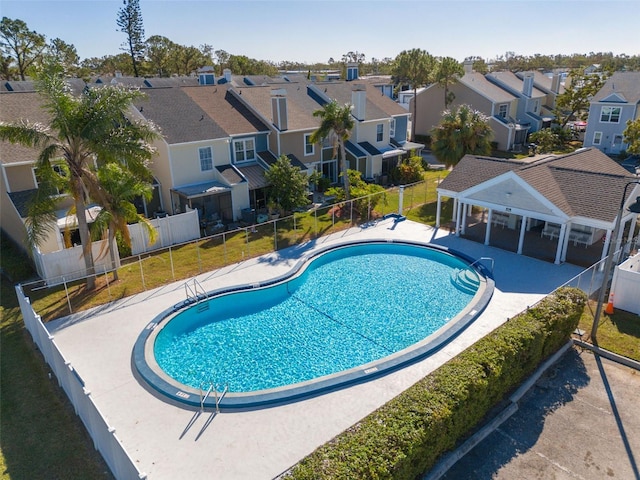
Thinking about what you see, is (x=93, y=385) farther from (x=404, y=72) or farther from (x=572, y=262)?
(x=404, y=72)

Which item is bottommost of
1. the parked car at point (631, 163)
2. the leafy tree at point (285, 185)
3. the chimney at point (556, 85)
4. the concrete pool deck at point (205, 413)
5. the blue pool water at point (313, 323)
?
the blue pool water at point (313, 323)

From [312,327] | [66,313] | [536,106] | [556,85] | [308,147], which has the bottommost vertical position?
[312,327]

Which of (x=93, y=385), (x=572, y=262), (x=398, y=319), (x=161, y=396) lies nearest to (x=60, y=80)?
(x=93, y=385)

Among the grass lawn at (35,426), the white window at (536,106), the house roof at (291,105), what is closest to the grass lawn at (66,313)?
the grass lawn at (35,426)

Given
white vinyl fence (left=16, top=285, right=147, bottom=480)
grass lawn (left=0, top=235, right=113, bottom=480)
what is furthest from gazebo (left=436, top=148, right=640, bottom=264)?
grass lawn (left=0, top=235, right=113, bottom=480)

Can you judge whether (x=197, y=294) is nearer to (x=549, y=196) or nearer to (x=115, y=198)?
(x=115, y=198)

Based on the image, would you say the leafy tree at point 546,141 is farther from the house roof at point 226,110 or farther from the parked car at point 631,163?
the house roof at point 226,110

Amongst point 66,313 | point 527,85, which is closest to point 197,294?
point 66,313
